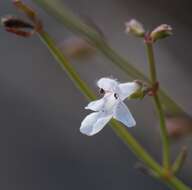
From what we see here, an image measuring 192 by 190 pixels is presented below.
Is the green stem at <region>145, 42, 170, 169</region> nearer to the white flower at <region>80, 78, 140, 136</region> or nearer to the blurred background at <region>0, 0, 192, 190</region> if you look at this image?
the white flower at <region>80, 78, 140, 136</region>

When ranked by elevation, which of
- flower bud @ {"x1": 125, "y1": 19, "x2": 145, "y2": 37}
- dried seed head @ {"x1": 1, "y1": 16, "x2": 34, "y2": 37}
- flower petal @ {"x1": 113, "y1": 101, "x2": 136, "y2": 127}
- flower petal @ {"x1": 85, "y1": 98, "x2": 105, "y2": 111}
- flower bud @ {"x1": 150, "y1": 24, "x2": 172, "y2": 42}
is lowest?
flower petal @ {"x1": 113, "y1": 101, "x2": 136, "y2": 127}

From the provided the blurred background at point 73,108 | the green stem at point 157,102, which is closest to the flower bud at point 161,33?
the green stem at point 157,102

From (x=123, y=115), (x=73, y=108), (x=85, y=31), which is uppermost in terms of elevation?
(x=73, y=108)

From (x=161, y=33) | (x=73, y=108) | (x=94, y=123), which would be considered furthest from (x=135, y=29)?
(x=73, y=108)

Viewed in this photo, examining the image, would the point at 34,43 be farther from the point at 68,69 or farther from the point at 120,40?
the point at 68,69

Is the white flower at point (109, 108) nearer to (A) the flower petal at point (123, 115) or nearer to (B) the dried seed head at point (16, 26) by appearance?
(A) the flower petal at point (123, 115)

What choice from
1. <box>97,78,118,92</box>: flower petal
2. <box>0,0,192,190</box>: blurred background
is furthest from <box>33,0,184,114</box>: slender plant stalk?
<box>0,0,192,190</box>: blurred background

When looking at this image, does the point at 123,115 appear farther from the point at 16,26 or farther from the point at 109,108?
the point at 16,26
